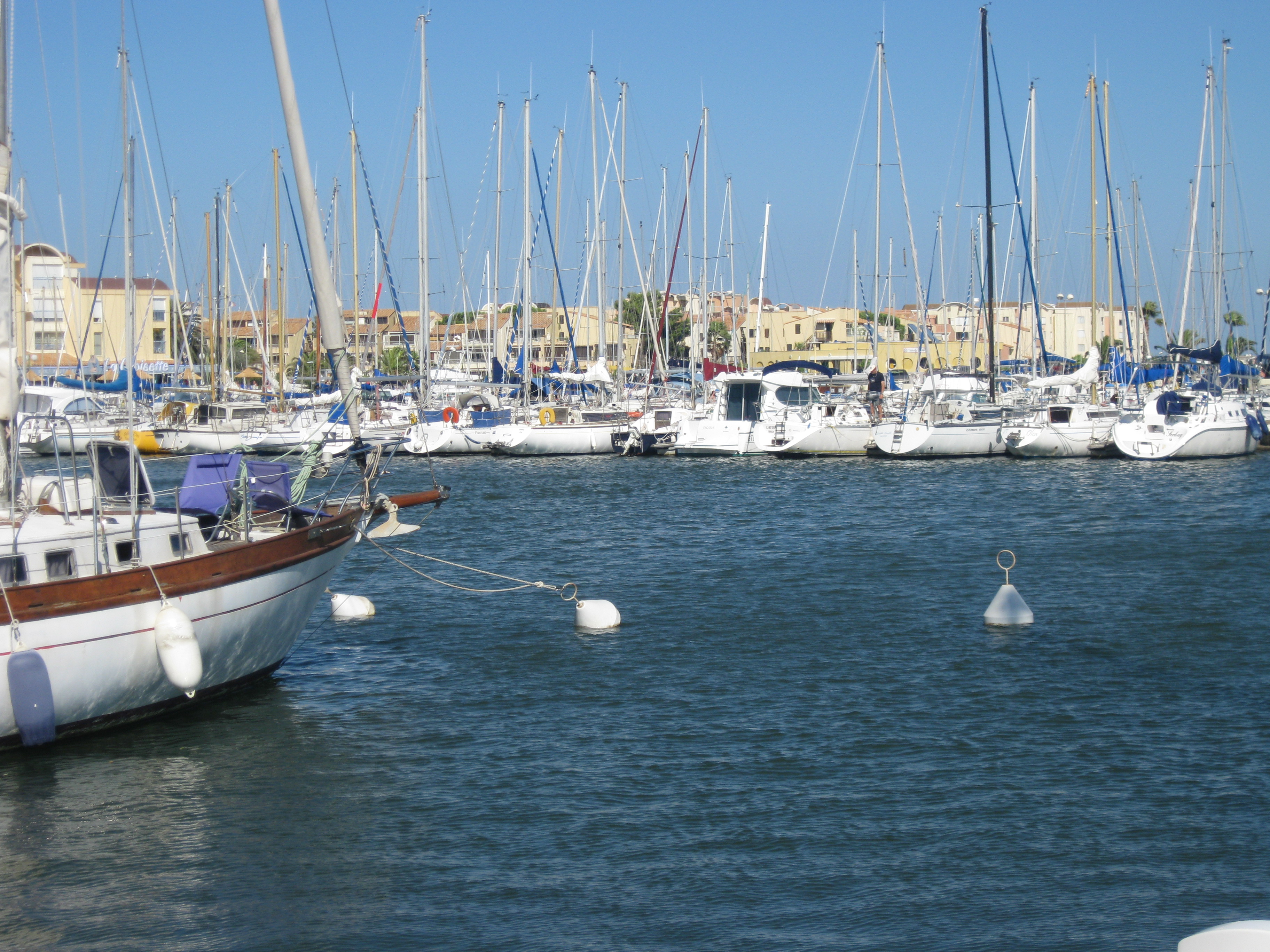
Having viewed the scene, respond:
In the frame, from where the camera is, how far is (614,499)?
39031mm

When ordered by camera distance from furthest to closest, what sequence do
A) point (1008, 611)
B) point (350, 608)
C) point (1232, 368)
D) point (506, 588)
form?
point (1232, 368) → point (506, 588) → point (350, 608) → point (1008, 611)

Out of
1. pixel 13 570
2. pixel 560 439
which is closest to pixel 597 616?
Answer: pixel 13 570

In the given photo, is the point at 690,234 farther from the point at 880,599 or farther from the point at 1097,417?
the point at 880,599

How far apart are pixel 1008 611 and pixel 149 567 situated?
41.6ft

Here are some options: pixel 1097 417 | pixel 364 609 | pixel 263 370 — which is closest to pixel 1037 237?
pixel 1097 417

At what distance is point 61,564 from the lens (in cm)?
1336

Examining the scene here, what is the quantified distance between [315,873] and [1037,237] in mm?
55122

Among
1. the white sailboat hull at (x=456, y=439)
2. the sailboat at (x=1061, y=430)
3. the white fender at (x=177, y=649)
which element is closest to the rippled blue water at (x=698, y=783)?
the white fender at (x=177, y=649)

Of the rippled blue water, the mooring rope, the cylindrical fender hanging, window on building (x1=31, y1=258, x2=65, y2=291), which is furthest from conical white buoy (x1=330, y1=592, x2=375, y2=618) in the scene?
window on building (x1=31, y1=258, x2=65, y2=291)

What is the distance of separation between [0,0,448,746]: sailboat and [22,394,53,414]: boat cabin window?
871 millimetres

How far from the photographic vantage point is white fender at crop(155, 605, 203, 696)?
43.1 feet

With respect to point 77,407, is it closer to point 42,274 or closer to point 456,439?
point 42,274

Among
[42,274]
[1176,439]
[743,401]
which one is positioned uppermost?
[42,274]

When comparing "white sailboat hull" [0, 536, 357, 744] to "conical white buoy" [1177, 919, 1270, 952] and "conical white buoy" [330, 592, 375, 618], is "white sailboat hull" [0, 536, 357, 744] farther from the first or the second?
"conical white buoy" [1177, 919, 1270, 952]
